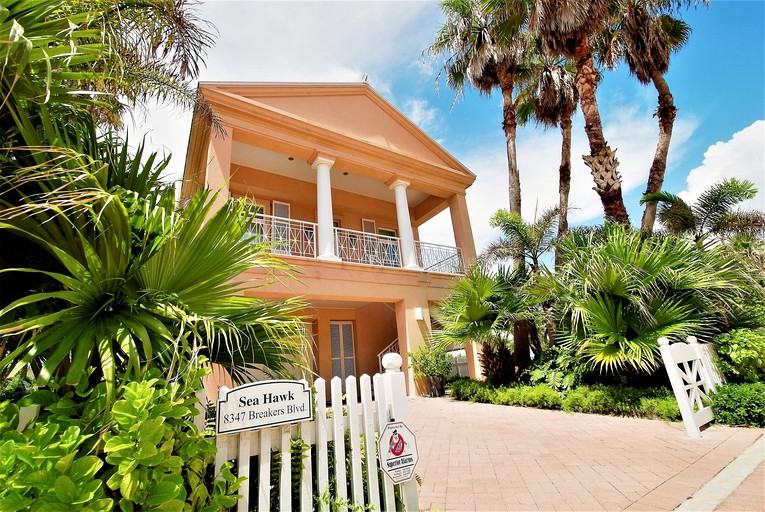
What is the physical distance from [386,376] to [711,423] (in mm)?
5879

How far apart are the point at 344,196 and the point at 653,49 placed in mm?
10229

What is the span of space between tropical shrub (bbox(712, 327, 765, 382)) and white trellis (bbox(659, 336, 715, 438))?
34 cm

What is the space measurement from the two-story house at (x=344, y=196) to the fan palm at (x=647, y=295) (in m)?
4.87

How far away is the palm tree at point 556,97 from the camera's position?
11.4 meters

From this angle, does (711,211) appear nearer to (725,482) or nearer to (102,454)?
(725,482)

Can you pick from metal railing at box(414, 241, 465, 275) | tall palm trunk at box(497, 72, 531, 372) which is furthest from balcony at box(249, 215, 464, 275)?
tall palm trunk at box(497, 72, 531, 372)

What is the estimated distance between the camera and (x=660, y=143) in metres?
9.81

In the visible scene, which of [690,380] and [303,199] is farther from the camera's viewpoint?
[303,199]

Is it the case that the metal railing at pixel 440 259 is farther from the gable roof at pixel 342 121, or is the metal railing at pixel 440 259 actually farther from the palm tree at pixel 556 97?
the palm tree at pixel 556 97

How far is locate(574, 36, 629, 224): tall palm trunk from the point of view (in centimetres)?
855

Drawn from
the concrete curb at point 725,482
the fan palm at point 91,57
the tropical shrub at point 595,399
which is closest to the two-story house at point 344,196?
the tropical shrub at point 595,399

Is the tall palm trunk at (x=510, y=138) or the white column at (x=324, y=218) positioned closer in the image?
the white column at (x=324, y=218)

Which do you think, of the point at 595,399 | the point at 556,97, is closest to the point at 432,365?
the point at 595,399

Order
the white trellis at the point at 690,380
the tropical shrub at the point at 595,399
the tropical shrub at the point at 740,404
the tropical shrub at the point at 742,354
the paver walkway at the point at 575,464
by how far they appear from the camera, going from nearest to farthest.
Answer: the paver walkway at the point at 575,464
the white trellis at the point at 690,380
the tropical shrub at the point at 740,404
the tropical shrub at the point at 742,354
the tropical shrub at the point at 595,399
